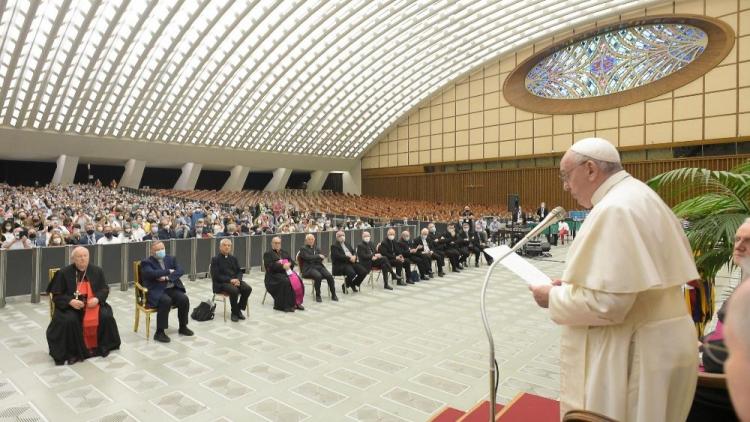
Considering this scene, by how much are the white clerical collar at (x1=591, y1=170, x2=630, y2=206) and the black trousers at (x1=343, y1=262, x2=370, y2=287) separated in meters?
7.69

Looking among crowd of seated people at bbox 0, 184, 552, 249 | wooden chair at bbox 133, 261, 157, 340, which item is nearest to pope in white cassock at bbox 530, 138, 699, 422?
wooden chair at bbox 133, 261, 157, 340

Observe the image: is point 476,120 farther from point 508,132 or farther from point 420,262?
point 420,262

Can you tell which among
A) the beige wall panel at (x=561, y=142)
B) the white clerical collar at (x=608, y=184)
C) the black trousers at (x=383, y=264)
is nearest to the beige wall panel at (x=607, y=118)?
the beige wall panel at (x=561, y=142)

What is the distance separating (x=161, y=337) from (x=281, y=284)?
2277 mm

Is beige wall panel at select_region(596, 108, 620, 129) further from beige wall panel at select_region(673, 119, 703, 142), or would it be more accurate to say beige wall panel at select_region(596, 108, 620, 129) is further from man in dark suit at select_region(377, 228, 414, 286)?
man in dark suit at select_region(377, 228, 414, 286)

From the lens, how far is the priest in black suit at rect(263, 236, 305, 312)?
7.84 m

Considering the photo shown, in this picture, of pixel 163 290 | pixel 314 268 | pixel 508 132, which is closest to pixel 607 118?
pixel 508 132

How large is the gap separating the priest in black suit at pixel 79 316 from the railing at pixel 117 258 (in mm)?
3447

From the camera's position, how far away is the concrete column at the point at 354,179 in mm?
42125

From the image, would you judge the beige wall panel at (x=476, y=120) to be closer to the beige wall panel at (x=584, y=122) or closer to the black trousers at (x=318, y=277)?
the beige wall panel at (x=584, y=122)

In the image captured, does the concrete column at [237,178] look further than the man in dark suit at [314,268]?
Yes

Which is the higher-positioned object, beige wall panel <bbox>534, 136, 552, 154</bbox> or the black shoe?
beige wall panel <bbox>534, 136, 552, 154</bbox>

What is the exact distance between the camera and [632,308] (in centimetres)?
172

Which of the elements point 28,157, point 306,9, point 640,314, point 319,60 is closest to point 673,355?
point 640,314
